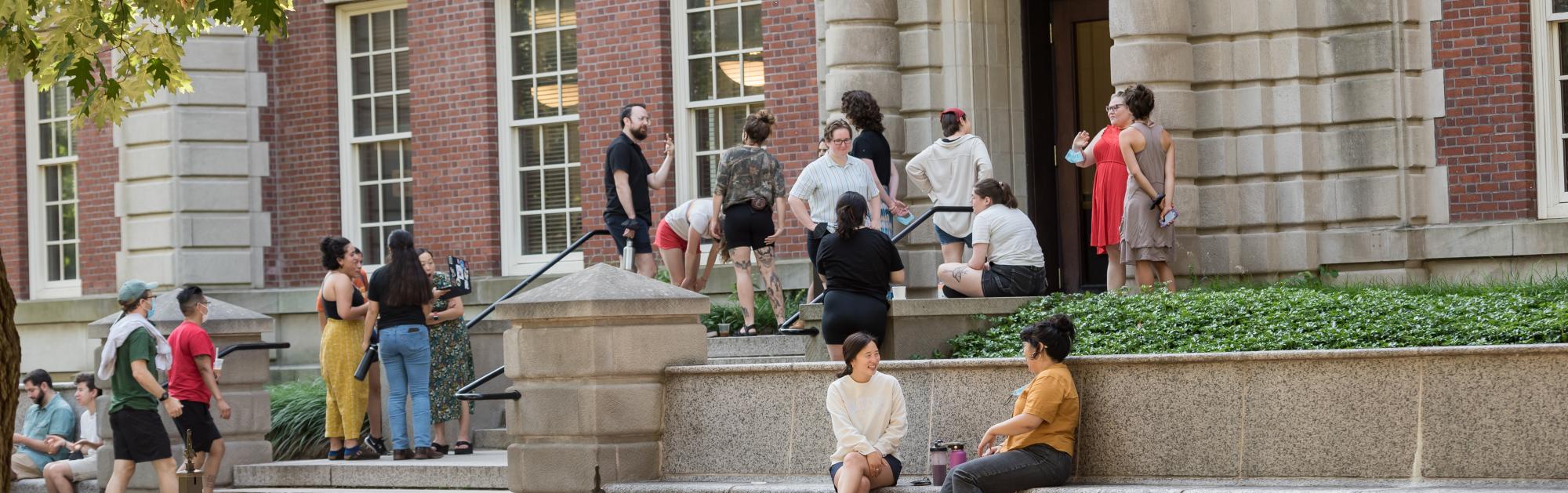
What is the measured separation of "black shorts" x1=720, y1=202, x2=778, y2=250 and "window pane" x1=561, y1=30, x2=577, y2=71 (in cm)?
567

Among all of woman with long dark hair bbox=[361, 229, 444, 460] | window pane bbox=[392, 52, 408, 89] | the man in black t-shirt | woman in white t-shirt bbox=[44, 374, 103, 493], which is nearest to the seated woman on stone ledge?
woman with long dark hair bbox=[361, 229, 444, 460]

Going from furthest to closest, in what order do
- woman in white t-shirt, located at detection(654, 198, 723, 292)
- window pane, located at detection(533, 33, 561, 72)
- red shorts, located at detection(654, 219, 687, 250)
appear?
window pane, located at detection(533, 33, 561, 72)
red shorts, located at detection(654, 219, 687, 250)
woman in white t-shirt, located at detection(654, 198, 723, 292)

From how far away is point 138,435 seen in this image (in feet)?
40.7

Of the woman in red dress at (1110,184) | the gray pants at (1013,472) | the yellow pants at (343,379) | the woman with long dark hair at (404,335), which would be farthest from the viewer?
the yellow pants at (343,379)

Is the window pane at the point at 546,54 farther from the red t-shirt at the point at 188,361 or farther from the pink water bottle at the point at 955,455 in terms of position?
the pink water bottle at the point at 955,455

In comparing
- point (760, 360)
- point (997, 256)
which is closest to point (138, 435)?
point (760, 360)

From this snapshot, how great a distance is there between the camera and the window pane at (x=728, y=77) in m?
17.6

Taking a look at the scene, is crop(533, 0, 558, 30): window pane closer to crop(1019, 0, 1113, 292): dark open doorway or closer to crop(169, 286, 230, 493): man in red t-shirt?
crop(1019, 0, 1113, 292): dark open doorway

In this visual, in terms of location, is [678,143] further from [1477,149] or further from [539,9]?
[1477,149]

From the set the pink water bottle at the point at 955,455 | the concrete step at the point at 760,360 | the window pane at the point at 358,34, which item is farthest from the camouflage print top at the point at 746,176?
the window pane at the point at 358,34

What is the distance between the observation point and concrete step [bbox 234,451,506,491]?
12.5m

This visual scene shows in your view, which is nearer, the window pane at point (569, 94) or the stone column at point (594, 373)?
the stone column at point (594, 373)

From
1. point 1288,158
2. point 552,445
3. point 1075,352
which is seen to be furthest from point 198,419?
point 1288,158

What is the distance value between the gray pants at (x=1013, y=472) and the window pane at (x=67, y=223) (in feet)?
49.3
